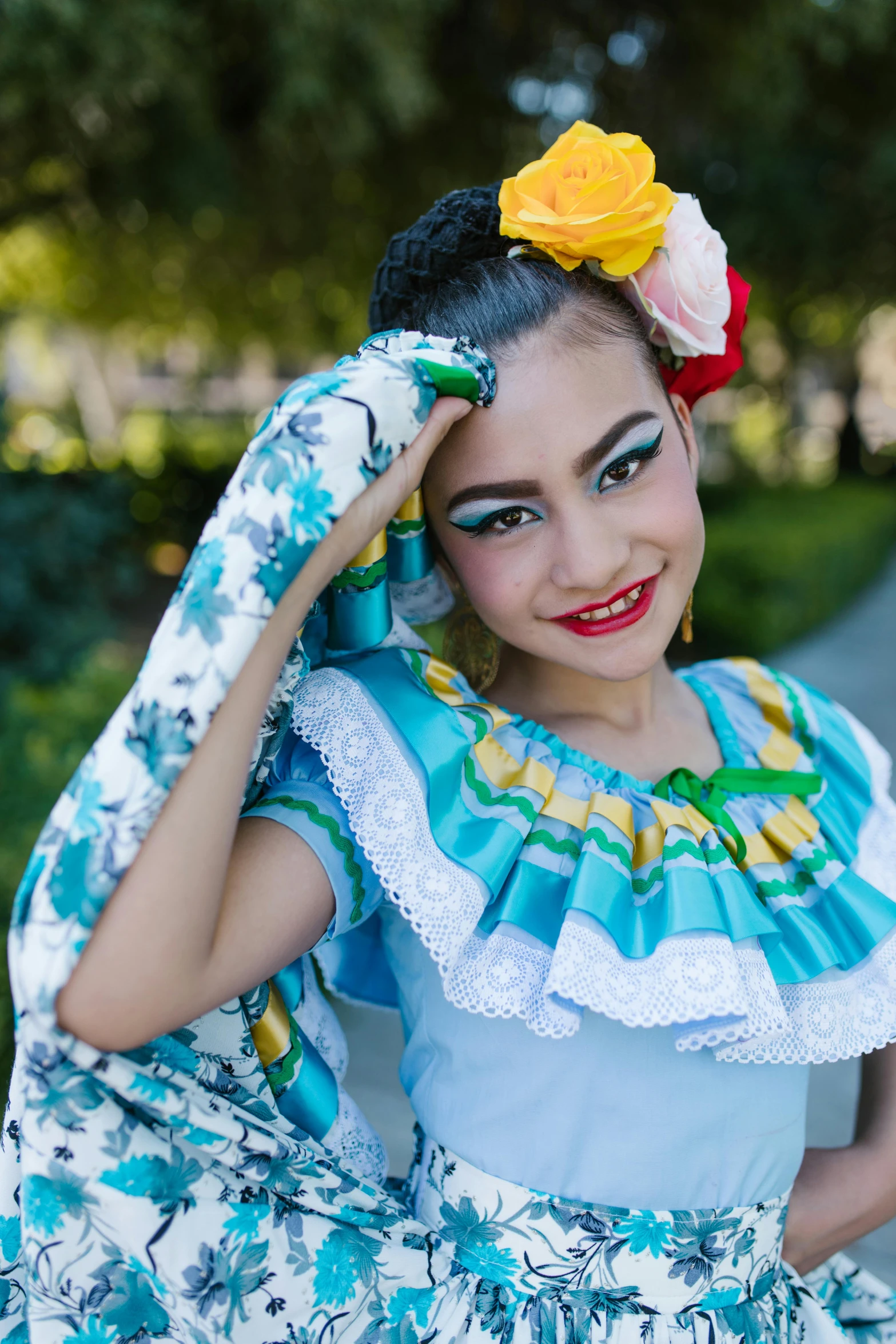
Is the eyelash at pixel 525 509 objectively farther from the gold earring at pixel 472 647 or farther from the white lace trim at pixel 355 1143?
the white lace trim at pixel 355 1143

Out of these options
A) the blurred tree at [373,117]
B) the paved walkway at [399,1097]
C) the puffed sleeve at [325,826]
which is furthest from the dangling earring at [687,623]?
the blurred tree at [373,117]

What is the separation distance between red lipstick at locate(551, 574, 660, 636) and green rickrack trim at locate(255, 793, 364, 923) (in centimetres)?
41

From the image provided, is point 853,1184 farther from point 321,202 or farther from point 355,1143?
point 321,202

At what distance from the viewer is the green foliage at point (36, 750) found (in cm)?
301

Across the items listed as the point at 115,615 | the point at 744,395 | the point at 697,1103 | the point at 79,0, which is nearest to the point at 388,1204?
the point at 697,1103

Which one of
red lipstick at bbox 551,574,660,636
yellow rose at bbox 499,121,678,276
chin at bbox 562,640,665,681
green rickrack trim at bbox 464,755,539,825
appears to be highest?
yellow rose at bbox 499,121,678,276

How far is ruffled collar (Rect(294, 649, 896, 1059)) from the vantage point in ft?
3.90

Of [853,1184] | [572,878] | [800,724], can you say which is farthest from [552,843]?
[853,1184]

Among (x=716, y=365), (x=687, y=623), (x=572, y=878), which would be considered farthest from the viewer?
(x=687, y=623)

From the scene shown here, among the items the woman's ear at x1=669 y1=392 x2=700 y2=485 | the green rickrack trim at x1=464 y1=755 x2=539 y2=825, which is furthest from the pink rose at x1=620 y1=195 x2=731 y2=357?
the green rickrack trim at x1=464 y1=755 x2=539 y2=825

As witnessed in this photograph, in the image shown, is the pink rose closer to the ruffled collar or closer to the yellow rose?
the yellow rose

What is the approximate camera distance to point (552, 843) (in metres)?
1.31

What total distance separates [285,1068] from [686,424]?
3.59 ft

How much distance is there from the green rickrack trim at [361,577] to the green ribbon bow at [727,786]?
20.1 inches
